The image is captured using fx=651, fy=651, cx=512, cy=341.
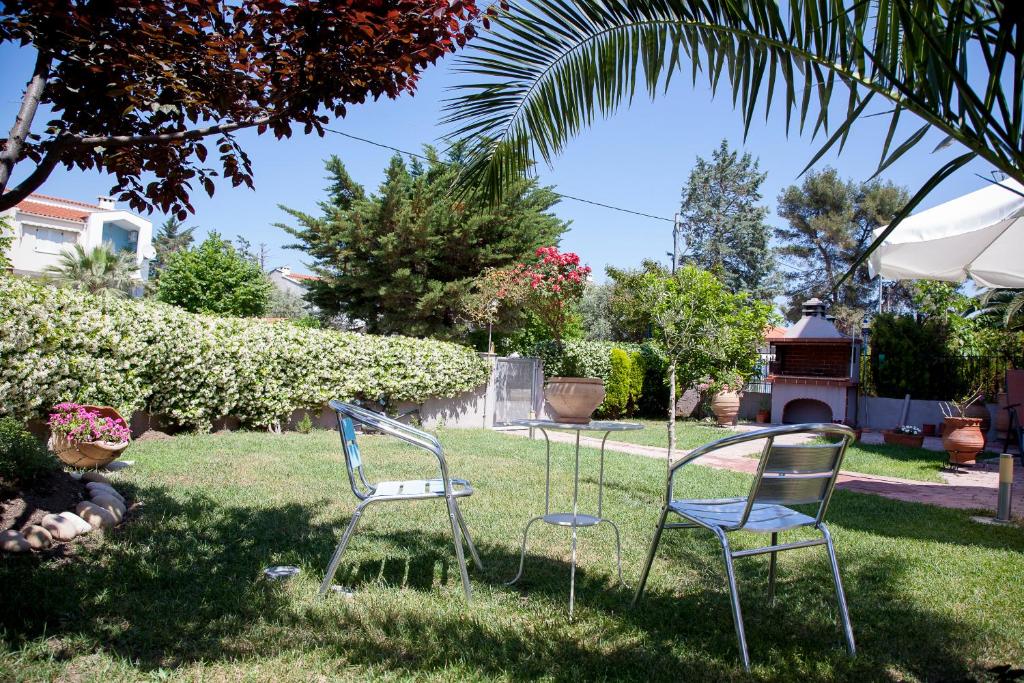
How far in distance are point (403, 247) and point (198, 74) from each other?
13894 millimetres

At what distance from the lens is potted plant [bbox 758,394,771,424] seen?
1686 cm

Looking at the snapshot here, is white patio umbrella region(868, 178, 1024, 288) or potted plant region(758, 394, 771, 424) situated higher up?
white patio umbrella region(868, 178, 1024, 288)

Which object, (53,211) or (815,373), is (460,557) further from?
(53,211)

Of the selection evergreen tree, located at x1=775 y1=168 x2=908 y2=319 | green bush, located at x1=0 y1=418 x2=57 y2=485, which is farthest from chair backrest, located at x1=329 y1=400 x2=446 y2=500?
evergreen tree, located at x1=775 y1=168 x2=908 y2=319

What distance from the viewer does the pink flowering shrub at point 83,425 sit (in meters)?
5.99

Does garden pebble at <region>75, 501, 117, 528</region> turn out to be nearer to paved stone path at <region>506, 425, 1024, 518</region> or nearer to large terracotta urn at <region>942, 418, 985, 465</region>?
paved stone path at <region>506, 425, 1024, 518</region>

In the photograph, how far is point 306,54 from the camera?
2799 millimetres

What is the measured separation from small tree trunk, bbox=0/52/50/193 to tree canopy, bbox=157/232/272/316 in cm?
2480

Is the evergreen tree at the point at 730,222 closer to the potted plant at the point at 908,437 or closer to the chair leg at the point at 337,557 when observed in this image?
the potted plant at the point at 908,437

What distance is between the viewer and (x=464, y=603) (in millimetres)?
3289

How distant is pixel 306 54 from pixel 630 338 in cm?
2602

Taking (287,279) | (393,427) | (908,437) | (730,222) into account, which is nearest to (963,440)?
(908,437)

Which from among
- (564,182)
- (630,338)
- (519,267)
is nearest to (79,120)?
(519,267)

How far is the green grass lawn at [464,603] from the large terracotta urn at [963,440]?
3988 mm
